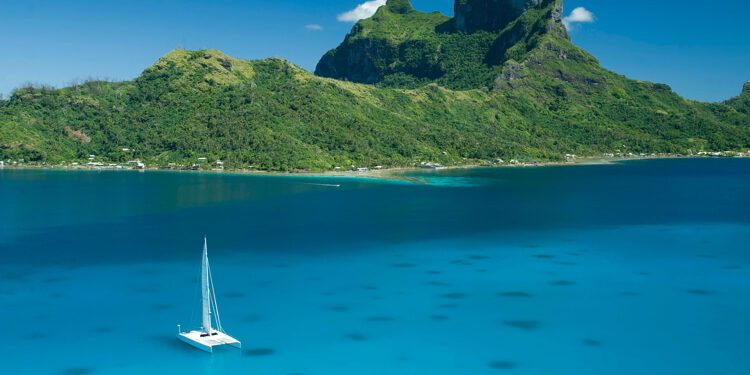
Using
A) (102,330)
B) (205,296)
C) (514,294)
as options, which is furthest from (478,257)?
(102,330)

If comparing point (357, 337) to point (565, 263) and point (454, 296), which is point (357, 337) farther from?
point (565, 263)

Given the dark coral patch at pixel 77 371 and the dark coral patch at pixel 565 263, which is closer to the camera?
the dark coral patch at pixel 77 371

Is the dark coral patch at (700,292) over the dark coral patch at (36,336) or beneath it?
over

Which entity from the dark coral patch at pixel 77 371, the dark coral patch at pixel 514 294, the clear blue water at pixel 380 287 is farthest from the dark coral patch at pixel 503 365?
the dark coral patch at pixel 77 371

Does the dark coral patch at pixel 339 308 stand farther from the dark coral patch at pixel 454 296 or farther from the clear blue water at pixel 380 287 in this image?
the dark coral patch at pixel 454 296

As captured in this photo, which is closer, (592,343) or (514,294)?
(592,343)

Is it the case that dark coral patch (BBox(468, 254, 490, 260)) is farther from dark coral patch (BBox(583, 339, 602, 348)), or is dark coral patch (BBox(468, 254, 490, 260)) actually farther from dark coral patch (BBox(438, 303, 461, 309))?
dark coral patch (BBox(583, 339, 602, 348))
